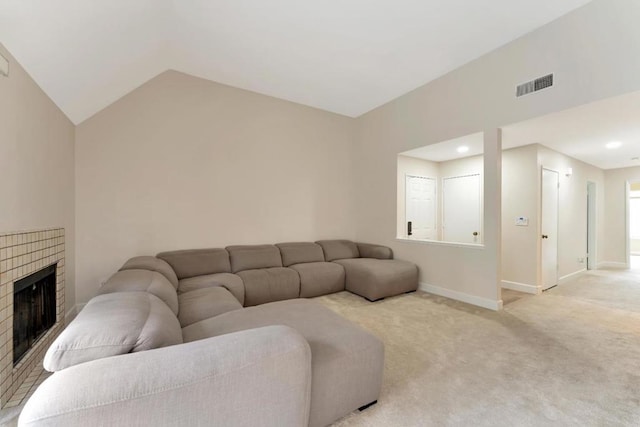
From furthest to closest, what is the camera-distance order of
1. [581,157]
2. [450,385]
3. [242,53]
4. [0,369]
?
1. [581,157]
2. [242,53]
3. [450,385]
4. [0,369]

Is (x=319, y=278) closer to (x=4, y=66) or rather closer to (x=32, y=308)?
(x=32, y=308)

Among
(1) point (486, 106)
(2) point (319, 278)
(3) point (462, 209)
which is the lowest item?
(2) point (319, 278)

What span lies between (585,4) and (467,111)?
131cm

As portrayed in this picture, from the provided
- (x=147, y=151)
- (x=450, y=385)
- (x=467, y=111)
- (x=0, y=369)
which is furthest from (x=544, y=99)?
(x=0, y=369)

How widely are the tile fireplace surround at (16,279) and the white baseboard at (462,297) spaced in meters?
4.32

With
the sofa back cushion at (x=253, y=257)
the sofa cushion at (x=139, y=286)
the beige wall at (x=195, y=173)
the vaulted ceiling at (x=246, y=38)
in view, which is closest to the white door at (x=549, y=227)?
the vaulted ceiling at (x=246, y=38)

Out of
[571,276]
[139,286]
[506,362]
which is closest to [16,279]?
[139,286]

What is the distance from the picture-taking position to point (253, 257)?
3.85m

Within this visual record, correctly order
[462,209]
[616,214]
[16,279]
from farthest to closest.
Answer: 1. [616,214]
2. [462,209]
3. [16,279]

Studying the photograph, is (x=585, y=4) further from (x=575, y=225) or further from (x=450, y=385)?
(x=575, y=225)

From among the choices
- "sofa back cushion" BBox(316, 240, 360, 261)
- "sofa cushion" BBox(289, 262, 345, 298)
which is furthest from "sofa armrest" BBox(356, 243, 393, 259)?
"sofa cushion" BBox(289, 262, 345, 298)

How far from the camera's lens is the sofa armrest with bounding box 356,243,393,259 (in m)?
4.55

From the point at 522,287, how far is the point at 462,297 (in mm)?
1316

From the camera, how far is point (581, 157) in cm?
504
